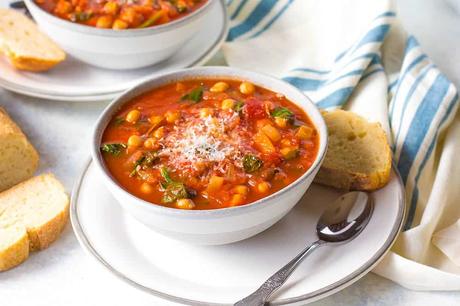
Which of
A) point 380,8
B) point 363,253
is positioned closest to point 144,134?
point 363,253

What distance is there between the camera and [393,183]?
3.47 meters

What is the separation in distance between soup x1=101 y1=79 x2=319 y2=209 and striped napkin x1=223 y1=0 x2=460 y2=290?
0.68 m

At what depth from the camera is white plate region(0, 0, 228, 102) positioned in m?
4.19

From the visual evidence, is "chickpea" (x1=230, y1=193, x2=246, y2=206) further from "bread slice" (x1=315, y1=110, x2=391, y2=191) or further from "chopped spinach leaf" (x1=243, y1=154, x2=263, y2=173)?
"bread slice" (x1=315, y1=110, x2=391, y2=191)

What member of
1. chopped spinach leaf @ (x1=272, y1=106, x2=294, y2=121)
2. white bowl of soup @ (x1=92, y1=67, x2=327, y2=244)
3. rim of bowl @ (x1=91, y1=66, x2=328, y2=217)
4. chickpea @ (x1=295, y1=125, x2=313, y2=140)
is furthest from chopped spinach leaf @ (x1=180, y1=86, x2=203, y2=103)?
chickpea @ (x1=295, y1=125, x2=313, y2=140)

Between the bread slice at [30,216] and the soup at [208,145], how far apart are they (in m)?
0.47

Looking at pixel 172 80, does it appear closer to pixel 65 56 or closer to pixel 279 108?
pixel 279 108

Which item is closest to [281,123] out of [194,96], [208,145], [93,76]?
[208,145]

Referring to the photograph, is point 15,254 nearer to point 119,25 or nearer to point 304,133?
point 304,133

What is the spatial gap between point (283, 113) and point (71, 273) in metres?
1.24

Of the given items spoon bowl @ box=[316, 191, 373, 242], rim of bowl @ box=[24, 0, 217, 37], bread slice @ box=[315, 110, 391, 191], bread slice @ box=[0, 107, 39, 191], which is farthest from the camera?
rim of bowl @ box=[24, 0, 217, 37]

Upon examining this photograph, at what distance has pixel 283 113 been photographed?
11.0 ft

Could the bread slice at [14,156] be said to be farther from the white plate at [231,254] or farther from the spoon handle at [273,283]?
the spoon handle at [273,283]

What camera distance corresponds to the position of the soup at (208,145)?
9.79ft
